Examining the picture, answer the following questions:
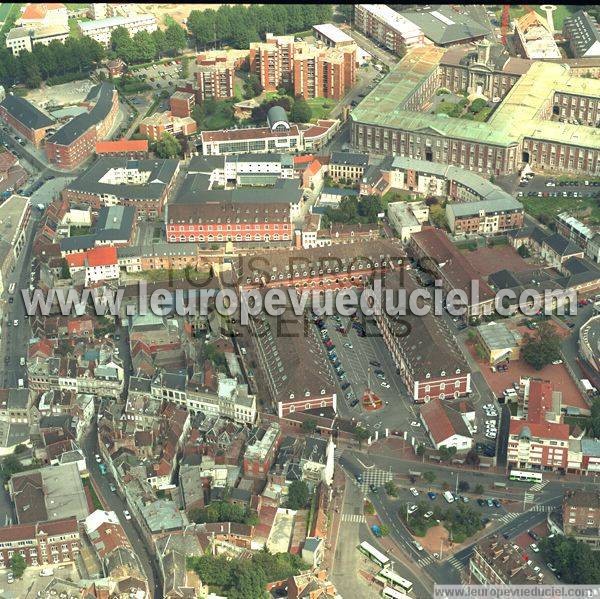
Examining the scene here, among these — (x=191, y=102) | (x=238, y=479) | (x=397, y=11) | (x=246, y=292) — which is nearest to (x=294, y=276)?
(x=246, y=292)

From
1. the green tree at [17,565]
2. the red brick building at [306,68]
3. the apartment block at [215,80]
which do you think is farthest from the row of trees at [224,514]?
the red brick building at [306,68]

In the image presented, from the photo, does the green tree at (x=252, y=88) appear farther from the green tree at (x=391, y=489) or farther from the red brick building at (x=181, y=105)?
the green tree at (x=391, y=489)

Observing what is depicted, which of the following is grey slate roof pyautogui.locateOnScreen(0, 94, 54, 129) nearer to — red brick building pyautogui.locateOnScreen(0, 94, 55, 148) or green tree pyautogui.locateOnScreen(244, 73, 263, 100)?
red brick building pyautogui.locateOnScreen(0, 94, 55, 148)

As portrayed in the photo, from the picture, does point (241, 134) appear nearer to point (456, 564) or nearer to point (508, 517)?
point (508, 517)

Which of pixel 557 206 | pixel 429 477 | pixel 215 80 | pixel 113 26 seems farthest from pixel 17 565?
pixel 113 26

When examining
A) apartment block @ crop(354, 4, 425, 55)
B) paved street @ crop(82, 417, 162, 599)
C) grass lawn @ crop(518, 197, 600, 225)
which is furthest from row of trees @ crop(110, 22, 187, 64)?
paved street @ crop(82, 417, 162, 599)

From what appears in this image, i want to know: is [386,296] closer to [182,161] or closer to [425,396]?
[425,396]
